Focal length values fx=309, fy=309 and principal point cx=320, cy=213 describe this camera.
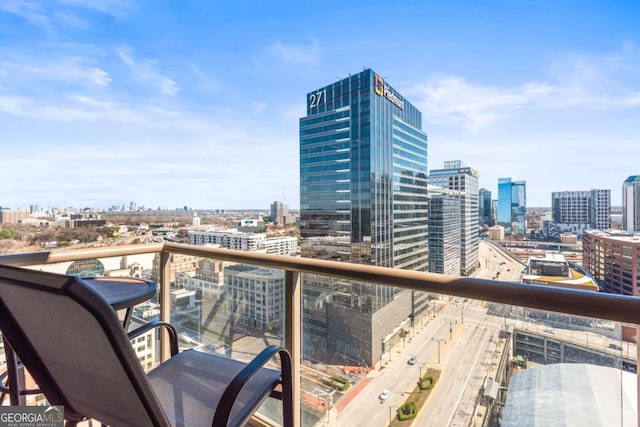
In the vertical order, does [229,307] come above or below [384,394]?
above

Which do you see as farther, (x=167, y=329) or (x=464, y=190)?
(x=464, y=190)

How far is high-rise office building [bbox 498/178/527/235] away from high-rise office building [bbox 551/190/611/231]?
0.57m

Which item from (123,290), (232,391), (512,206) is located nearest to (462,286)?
(232,391)

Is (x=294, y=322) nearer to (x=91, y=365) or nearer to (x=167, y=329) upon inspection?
(x=167, y=329)

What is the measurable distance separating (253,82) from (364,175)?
33.2 ft

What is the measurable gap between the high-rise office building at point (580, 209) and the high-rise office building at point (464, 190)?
2.19 metres

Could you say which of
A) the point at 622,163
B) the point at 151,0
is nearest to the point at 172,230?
the point at 151,0

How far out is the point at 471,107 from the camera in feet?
37.9

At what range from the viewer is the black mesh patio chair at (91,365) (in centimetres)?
68

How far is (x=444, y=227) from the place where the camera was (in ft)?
43.3

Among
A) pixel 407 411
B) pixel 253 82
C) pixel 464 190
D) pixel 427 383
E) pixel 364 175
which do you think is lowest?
pixel 407 411

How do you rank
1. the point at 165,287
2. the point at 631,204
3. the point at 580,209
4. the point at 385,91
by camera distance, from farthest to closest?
the point at 385,91, the point at 580,209, the point at 631,204, the point at 165,287

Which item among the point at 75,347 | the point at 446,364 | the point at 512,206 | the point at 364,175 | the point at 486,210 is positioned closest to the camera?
the point at 75,347

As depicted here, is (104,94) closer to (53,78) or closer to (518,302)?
(53,78)
